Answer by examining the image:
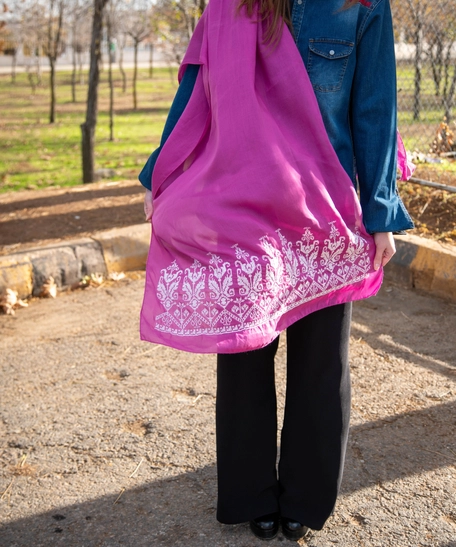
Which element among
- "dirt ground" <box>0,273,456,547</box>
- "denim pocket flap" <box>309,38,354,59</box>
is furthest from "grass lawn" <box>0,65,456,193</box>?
"denim pocket flap" <box>309,38,354,59</box>

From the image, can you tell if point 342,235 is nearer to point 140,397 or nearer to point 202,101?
point 202,101

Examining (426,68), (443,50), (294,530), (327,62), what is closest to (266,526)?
(294,530)

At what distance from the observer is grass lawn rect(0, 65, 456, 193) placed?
595 cm

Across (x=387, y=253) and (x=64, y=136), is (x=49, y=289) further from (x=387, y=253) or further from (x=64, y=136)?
(x=64, y=136)

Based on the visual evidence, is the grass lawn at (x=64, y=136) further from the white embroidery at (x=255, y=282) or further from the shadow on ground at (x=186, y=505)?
the white embroidery at (x=255, y=282)

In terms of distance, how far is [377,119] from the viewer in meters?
1.79

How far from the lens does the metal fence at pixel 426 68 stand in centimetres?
527

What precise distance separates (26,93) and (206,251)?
72.1 feet

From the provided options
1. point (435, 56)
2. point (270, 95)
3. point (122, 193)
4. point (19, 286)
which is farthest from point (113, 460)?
point (435, 56)

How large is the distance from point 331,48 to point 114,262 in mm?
3043

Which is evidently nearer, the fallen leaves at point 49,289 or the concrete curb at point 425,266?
the concrete curb at point 425,266

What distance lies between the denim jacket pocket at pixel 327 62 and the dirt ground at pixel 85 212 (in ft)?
9.30

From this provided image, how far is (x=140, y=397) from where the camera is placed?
2.99 meters

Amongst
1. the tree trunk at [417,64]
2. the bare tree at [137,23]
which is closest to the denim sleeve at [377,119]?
the tree trunk at [417,64]
